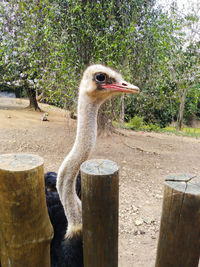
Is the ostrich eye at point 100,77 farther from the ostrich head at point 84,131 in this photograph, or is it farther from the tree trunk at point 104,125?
the tree trunk at point 104,125

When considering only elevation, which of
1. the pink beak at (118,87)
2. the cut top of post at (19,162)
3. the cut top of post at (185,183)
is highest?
the pink beak at (118,87)

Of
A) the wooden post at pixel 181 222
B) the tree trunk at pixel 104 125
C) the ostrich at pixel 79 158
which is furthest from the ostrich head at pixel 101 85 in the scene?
the tree trunk at pixel 104 125

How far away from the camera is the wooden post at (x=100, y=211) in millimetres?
905

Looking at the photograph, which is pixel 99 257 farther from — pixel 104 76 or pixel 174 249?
pixel 104 76

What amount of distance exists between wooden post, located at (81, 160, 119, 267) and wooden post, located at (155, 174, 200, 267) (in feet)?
0.64

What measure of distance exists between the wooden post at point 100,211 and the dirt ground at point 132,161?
117 centimetres

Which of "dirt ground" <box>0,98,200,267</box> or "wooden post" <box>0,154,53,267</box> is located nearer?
"wooden post" <box>0,154,53,267</box>

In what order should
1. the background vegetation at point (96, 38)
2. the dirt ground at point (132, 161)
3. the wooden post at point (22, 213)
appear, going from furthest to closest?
the background vegetation at point (96, 38), the dirt ground at point (132, 161), the wooden post at point (22, 213)

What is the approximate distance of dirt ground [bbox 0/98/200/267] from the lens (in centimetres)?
229

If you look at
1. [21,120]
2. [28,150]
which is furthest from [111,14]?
[21,120]

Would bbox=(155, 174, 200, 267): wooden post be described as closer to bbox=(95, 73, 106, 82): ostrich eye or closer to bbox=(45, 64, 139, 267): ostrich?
bbox=(45, 64, 139, 267): ostrich

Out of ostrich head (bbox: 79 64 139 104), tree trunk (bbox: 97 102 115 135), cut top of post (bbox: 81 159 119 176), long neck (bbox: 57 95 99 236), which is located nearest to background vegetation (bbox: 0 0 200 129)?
tree trunk (bbox: 97 102 115 135)

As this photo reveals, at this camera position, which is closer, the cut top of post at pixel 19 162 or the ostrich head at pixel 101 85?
the cut top of post at pixel 19 162

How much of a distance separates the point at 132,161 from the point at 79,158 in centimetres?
278
